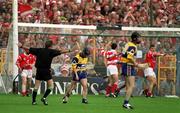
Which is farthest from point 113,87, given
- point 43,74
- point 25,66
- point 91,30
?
point 43,74

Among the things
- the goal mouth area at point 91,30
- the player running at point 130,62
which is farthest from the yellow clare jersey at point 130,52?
the goal mouth area at point 91,30

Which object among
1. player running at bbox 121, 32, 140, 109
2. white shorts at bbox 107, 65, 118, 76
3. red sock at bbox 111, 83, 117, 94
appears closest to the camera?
player running at bbox 121, 32, 140, 109

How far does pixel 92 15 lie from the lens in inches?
1495

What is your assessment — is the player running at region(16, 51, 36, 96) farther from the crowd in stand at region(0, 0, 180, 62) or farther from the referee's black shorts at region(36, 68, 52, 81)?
the referee's black shorts at region(36, 68, 52, 81)

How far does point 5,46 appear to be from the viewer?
35375mm

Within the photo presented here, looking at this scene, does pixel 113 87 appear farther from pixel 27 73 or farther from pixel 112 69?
pixel 27 73

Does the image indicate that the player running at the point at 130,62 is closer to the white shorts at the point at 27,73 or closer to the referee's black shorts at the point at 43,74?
the referee's black shorts at the point at 43,74

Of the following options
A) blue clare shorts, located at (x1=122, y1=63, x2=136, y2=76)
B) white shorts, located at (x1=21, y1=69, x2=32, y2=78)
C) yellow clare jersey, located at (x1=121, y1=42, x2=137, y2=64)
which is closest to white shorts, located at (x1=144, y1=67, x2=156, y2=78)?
white shorts, located at (x1=21, y1=69, x2=32, y2=78)

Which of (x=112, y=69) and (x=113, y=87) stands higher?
(x=112, y=69)

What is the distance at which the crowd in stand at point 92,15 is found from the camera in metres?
35.7

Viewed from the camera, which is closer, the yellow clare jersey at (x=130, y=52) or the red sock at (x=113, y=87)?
the yellow clare jersey at (x=130, y=52)

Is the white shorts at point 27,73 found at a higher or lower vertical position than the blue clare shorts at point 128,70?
lower

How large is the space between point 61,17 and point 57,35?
79.2 inches

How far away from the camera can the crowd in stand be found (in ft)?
117
